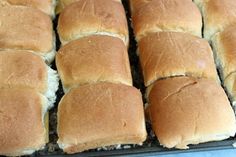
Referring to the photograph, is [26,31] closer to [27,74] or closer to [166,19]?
[27,74]

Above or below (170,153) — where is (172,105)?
above

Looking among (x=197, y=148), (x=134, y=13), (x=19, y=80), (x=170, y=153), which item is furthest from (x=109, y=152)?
(x=134, y=13)

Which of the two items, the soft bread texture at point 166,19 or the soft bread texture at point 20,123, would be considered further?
the soft bread texture at point 166,19

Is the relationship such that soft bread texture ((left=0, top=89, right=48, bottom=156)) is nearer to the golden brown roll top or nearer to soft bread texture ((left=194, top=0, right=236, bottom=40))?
the golden brown roll top

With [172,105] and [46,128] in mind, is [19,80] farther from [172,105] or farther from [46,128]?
[172,105]

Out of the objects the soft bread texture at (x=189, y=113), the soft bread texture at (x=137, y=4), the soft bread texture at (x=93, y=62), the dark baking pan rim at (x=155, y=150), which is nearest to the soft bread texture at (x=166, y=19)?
the soft bread texture at (x=137, y=4)

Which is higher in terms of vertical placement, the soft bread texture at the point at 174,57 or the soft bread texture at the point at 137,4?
the soft bread texture at the point at 137,4

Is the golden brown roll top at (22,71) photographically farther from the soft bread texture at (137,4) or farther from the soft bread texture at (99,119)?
the soft bread texture at (137,4)
